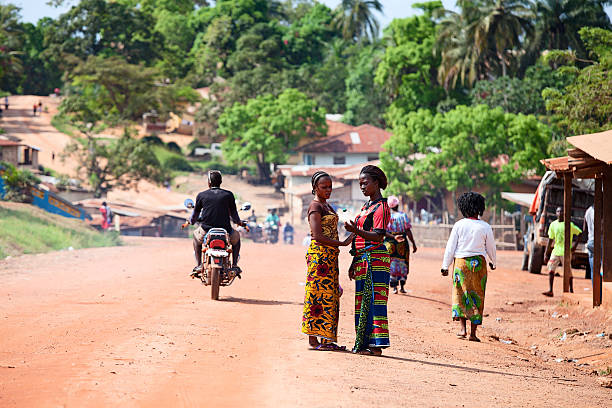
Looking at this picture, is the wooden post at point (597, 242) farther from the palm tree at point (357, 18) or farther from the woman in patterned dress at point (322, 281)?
the palm tree at point (357, 18)

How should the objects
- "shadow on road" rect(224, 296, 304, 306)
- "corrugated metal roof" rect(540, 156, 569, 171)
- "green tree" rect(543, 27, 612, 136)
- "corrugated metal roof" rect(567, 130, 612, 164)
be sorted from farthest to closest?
"green tree" rect(543, 27, 612, 136)
"corrugated metal roof" rect(540, 156, 569, 171)
"shadow on road" rect(224, 296, 304, 306)
"corrugated metal roof" rect(567, 130, 612, 164)

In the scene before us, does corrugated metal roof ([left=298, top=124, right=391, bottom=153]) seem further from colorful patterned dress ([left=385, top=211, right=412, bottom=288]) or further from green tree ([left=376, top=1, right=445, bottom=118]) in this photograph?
colorful patterned dress ([left=385, top=211, right=412, bottom=288])

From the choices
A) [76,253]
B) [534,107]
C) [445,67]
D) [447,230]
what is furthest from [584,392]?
[445,67]

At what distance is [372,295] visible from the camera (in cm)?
784

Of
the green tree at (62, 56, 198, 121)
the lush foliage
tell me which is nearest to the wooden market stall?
the lush foliage

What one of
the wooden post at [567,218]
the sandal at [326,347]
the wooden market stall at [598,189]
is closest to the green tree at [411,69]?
the wooden post at [567,218]

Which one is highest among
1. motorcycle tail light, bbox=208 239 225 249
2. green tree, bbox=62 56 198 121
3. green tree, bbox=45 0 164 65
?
green tree, bbox=45 0 164 65

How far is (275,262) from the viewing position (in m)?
21.8

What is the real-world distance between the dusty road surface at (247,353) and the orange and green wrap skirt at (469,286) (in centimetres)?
→ 44

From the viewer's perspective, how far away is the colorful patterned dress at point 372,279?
784cm

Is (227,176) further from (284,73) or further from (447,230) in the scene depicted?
(447,230)

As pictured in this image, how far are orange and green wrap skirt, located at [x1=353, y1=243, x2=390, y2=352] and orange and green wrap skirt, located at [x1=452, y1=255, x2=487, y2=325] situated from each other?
2.19m

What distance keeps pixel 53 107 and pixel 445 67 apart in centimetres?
4780

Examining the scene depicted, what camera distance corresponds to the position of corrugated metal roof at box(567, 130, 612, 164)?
1092 cm
